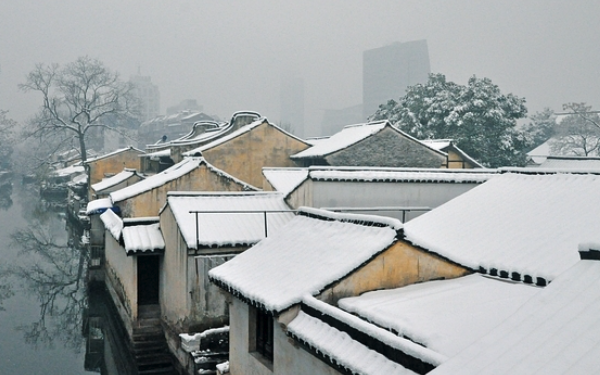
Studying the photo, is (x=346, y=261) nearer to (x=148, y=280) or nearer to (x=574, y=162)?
(x=148, y=280)

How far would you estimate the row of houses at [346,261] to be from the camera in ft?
27.4

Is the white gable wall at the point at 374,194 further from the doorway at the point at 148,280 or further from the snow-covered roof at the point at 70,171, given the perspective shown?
the snow-covered roof at the point at 70,171

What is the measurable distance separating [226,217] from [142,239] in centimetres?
343

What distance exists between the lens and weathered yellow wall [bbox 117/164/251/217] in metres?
24.6

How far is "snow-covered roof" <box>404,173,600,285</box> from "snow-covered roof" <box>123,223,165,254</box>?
9.29 metres

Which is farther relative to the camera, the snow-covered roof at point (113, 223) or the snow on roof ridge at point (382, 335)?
the snow-covered roof at point (113, 223)

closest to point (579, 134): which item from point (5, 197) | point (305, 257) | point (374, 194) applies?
point (374, 194)

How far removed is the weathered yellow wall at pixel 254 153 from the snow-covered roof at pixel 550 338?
81.1 feet

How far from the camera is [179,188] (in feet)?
81.5

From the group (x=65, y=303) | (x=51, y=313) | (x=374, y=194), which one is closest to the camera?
(x=374, y=194)

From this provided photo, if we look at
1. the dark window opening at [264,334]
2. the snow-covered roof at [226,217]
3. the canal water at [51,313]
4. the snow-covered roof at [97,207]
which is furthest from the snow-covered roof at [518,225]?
the snow-covered roof at [97,207]

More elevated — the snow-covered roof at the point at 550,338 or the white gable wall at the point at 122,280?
the snow-covered roof at the point at 550,338

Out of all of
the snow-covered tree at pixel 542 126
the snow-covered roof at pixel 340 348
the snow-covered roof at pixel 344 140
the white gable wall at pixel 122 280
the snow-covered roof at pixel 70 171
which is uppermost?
the snow-covered tree at pixel 542 126

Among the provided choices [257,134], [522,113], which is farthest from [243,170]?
[522,113]
